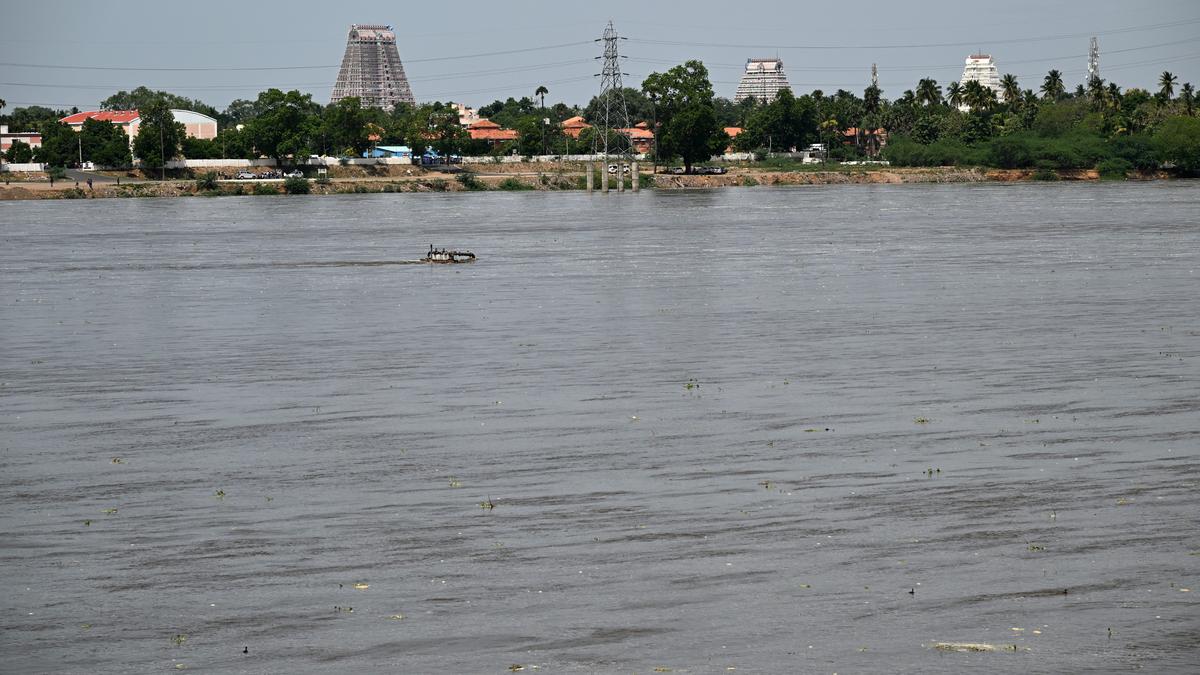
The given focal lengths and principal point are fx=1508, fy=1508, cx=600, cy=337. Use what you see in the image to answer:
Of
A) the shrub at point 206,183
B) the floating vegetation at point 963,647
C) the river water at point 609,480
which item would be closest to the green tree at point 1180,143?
the shrub at point 206,183

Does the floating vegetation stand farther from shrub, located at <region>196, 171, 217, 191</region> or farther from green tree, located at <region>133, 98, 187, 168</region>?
green tree, located at <region>133, 98, 187, 168</region>

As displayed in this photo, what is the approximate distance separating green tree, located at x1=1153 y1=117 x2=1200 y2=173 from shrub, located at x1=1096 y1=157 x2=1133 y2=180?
4227 mm

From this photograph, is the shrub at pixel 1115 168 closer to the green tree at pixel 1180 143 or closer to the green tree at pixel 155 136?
the green tree at pixel 1180 143

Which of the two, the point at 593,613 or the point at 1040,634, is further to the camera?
the point at 593,613

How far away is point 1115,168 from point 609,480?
622ft

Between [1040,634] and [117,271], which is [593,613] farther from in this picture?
[117,271]

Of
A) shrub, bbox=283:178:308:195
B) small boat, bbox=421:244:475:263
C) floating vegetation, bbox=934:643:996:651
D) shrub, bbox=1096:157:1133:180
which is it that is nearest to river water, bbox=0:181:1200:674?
floating vegetation, bbox=934:643:996:651

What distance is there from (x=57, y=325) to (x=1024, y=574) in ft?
119

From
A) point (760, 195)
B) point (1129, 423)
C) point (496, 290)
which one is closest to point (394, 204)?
point (760, 195)

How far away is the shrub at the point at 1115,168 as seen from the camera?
19738 cm

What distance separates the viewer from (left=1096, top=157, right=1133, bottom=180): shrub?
648 feet

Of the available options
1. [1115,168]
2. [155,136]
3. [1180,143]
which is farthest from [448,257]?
[1115,168]

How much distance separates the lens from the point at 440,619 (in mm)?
16188

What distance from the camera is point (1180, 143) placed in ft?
620
